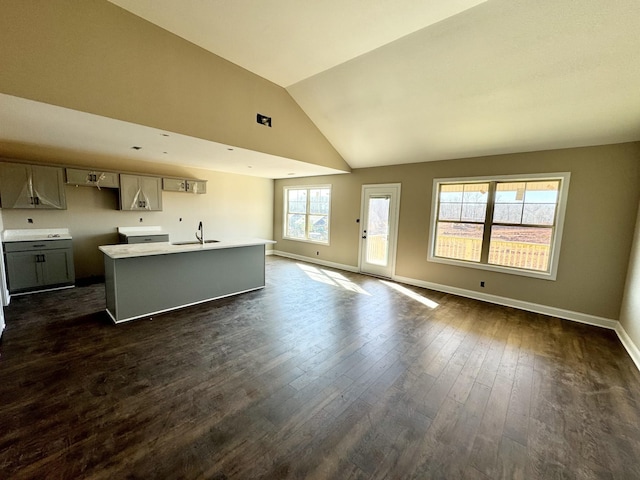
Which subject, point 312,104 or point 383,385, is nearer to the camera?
point 383,385

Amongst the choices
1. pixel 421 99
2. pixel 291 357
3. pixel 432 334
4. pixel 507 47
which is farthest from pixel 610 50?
pixel 291 357

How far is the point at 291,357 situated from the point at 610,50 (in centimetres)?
422

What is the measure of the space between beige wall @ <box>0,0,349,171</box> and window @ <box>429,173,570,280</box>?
3595 millimetres

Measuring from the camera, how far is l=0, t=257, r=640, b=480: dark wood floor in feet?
5.20

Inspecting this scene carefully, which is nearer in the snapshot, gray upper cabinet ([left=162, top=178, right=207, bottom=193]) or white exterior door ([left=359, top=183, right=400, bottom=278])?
white exterior door ([left=359, top=183, right=400, bottom=278])

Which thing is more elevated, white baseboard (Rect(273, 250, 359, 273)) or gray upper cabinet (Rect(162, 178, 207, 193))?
gray upper cabinet (Rect(162, 178, 207, 193))

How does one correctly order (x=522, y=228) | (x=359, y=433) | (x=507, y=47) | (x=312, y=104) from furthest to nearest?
1. (x=312, y=104)
2. (x=522, y=228)
3. (x=507, y=47)
4. (x=359, y=433)

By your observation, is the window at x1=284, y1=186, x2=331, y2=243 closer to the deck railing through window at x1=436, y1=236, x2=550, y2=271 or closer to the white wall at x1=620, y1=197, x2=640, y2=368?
the deck railing through window at x1=436, y1=236, x2=550, y2=271

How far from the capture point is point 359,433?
1.80 m

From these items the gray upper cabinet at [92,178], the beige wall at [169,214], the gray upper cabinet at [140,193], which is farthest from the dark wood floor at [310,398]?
the gray upper cabinet at [140,193]

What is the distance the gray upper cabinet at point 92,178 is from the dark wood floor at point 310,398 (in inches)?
86.8

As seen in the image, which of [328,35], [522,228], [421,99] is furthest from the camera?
[522,228]

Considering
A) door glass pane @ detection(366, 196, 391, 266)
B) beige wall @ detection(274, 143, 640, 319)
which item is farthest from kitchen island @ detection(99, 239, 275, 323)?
beige wall @ detection(274, 143, 640, 319)

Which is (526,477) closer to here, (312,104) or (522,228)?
(522,228)
